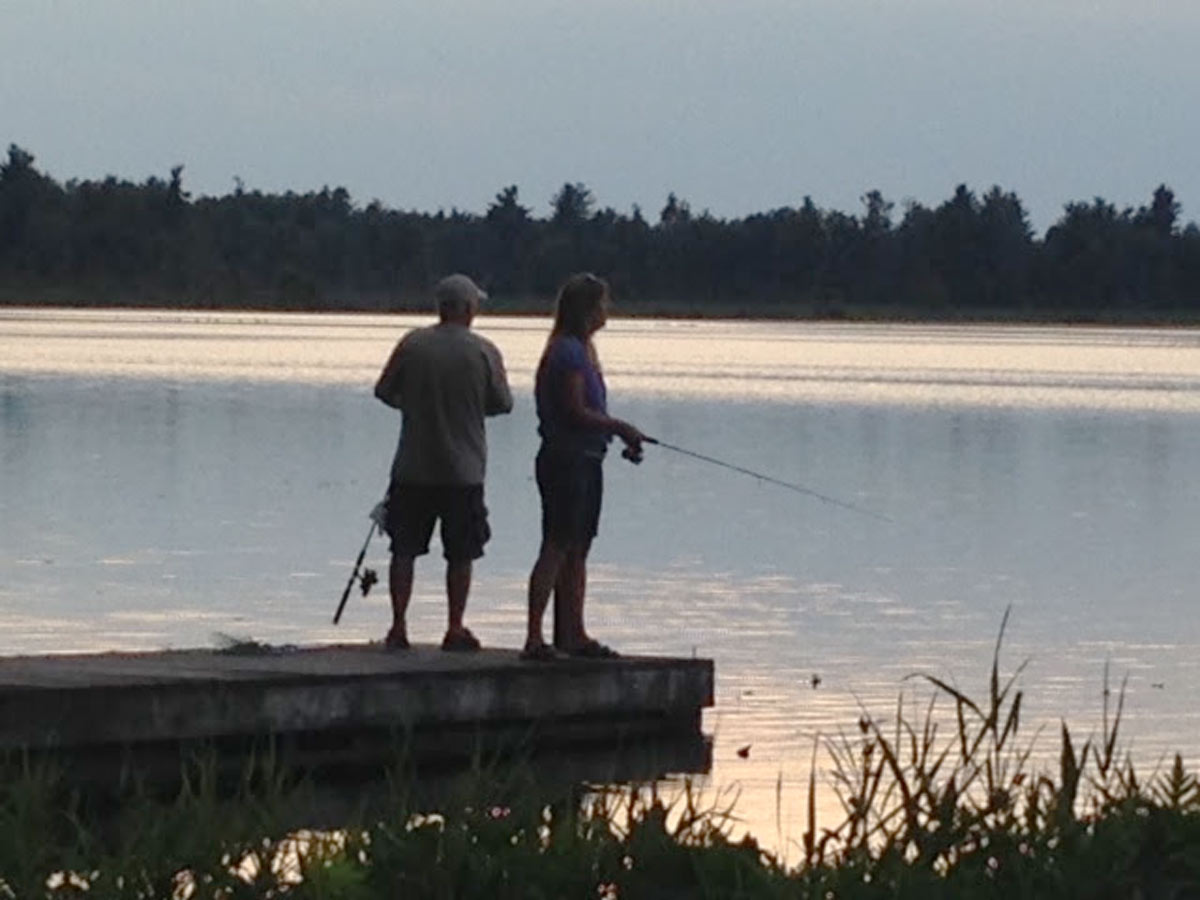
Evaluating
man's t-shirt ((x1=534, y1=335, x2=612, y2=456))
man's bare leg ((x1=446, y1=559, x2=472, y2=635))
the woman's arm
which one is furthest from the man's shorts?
the woman's arm

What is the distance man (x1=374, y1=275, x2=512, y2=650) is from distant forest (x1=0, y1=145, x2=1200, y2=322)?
100411mm

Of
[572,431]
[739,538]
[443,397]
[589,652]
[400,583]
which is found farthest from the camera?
[739,538]

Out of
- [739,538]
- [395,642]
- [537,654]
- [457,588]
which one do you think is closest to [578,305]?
[457,588]

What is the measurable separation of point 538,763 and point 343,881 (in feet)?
19.9

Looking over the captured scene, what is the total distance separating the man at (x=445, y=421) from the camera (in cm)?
1243

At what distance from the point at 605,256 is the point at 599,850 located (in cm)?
11382

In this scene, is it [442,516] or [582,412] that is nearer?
[582,412]

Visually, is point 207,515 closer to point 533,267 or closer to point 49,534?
point 49,534

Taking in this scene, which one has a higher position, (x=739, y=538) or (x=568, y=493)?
(x=568, y=493)

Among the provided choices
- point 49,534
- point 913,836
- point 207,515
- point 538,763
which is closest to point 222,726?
point 538,763

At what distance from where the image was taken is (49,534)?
24.0 metres

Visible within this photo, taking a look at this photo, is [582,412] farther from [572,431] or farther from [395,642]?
[395,642]

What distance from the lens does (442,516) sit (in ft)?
41.9

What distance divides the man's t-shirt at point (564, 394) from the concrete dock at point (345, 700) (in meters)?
1.06
